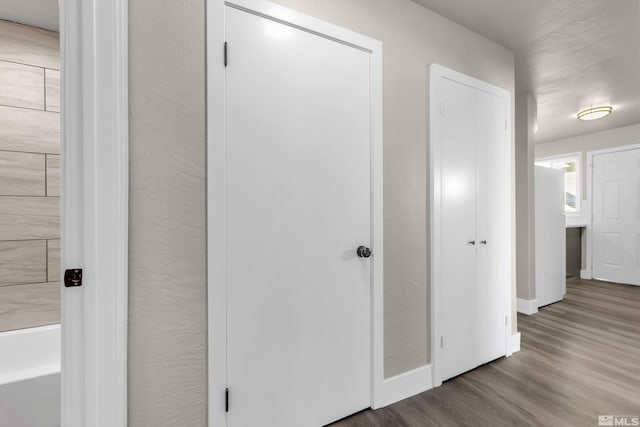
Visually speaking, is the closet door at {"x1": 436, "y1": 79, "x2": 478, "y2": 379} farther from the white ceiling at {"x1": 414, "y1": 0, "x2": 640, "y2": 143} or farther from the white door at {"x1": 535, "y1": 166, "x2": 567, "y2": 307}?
the white door at {"x1": 535, "y1": 166, "x2": 567, "y2": 307}

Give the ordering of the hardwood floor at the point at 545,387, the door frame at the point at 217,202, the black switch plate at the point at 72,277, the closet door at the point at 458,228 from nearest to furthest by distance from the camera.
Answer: the black switch plate at the point at 72,277, the door frame at the point at 217,202, the hardwood floor at the point at 545,387, the closet door at the point at 458,228

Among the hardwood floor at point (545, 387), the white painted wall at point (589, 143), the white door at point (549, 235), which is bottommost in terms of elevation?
the hardwood floor at point (545, 387)

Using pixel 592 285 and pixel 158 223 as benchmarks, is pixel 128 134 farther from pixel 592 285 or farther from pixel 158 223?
pixel 592 285

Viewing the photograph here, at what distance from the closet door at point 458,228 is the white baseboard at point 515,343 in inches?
19.9

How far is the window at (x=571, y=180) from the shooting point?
532cm

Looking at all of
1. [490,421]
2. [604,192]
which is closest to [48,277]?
[490,421]

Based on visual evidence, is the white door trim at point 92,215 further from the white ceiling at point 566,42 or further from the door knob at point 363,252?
the white ceiling at point 566,42

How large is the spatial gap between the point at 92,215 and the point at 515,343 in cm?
302

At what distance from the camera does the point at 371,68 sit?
5.60ft

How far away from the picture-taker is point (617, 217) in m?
4.75

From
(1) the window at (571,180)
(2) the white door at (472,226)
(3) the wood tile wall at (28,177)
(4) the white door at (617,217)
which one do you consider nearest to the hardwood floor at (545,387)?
(2) the white door at (472,226)

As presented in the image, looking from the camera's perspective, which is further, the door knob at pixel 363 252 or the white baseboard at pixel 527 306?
the white baseboard at pixel 527 306

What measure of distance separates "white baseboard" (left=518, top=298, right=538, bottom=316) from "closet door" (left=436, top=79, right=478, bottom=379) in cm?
166

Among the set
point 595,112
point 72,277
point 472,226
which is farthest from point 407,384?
point 595,112
